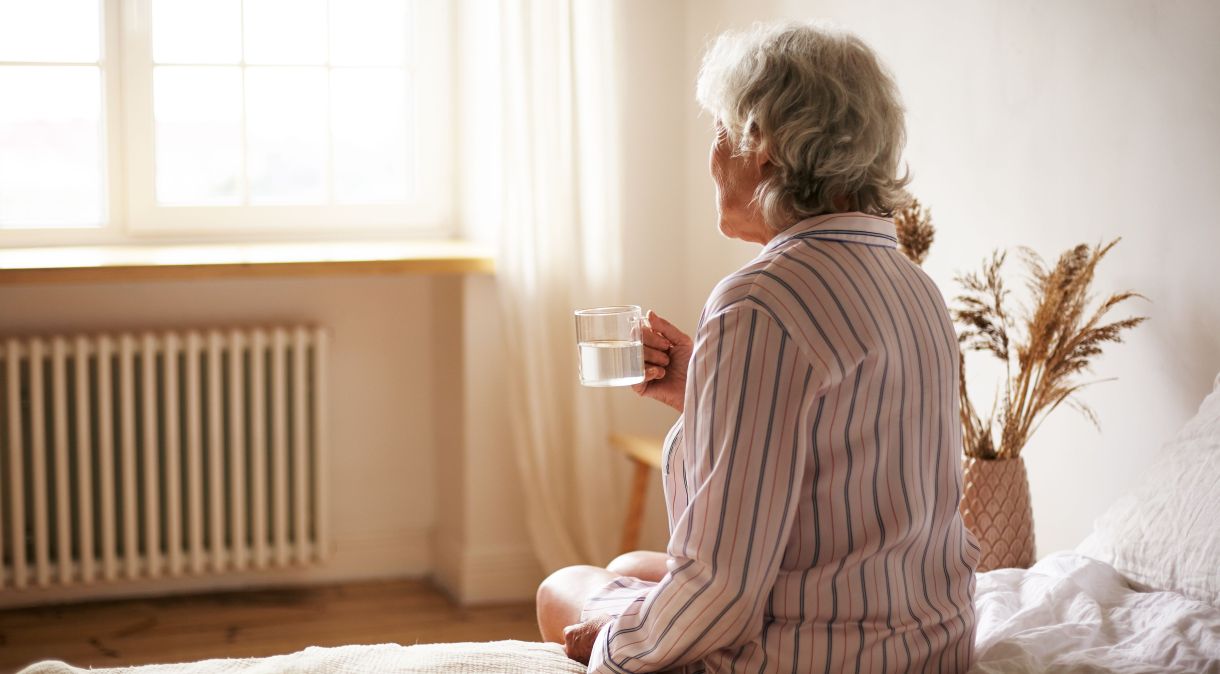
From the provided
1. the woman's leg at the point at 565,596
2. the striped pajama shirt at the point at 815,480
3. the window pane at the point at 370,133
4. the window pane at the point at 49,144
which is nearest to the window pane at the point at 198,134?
the window pane at the point at 49,144

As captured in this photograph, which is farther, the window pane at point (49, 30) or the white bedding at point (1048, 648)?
the window pane at point (49, 30)

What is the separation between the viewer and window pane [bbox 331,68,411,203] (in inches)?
131

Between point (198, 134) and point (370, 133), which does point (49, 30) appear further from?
point (370, 133)

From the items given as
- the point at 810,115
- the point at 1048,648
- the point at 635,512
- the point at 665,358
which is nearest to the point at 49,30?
the point at 635,512

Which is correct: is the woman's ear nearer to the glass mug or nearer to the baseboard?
the glass mug

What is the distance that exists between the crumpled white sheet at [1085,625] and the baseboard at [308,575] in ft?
6.70

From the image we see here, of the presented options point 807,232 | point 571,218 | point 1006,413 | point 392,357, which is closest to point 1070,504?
point 1006,413

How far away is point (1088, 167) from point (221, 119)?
221 cm

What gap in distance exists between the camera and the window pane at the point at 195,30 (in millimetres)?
3168

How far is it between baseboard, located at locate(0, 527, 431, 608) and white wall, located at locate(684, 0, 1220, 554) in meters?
1.75

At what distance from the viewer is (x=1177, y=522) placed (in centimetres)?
154

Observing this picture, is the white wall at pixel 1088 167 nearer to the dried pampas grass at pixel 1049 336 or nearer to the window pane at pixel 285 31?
the dried pampas grass at pixel 1049 336

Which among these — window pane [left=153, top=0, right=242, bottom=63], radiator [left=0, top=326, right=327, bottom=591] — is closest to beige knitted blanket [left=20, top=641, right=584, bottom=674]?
radiator [left=0, top=326, right=327, bottom=591]

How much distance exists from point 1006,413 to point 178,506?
6.74 feet
